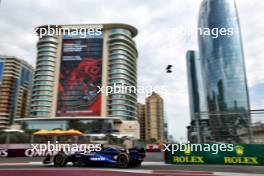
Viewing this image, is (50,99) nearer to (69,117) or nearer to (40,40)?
(69,117)

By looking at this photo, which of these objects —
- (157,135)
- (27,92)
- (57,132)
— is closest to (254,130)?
(57,132)

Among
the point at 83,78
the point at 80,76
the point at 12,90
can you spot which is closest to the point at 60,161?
the point at 83,78

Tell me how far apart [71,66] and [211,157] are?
93878 millimetres

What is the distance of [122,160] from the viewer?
14414 millimetres

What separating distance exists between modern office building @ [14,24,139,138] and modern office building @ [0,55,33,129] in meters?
42.2

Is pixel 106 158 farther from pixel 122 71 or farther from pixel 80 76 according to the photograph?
pixel 122 71

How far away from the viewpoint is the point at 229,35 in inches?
4675

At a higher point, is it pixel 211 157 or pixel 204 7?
pixel 204 7

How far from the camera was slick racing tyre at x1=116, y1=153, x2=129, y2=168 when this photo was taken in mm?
14320

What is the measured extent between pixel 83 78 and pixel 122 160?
91.1 metres
